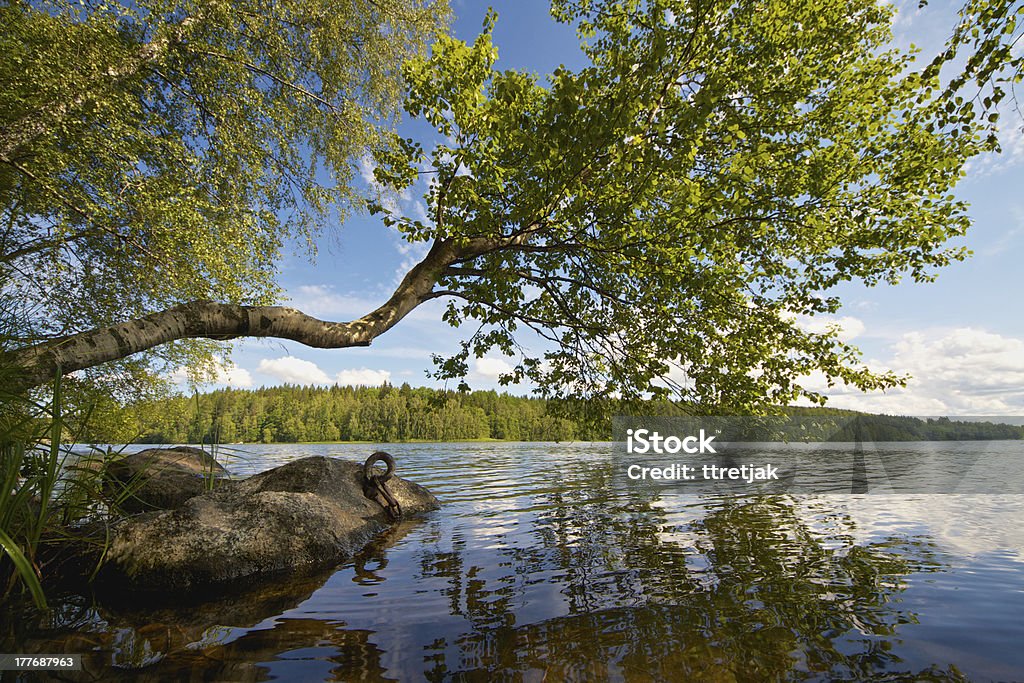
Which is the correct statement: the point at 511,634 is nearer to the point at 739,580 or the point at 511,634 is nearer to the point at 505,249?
the point at 739,580

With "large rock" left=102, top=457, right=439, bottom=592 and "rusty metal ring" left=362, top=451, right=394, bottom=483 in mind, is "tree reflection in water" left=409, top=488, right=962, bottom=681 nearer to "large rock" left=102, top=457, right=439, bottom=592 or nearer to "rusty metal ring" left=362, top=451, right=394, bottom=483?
"large rock" left=102, top=457, right=439, bottom=592

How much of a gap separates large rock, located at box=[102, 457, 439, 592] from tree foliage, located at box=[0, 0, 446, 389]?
559 centimetres

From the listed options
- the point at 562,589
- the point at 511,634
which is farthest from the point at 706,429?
the point at 511,634

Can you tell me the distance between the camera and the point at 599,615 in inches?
154

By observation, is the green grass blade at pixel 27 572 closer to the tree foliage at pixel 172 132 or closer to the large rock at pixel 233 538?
the large rock at pixel 233 538

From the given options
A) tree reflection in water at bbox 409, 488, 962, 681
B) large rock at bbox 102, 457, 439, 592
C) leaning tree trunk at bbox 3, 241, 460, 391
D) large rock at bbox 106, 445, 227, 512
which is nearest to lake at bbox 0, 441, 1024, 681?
tree reflection in water at bbox 409, 488, 962, 681

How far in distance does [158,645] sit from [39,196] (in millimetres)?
11326

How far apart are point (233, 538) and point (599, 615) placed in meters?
4.23

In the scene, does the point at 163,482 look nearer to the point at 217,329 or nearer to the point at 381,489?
the point at 217,329

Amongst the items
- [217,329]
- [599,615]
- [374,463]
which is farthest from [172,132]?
[599,615]

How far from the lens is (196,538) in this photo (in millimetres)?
4973

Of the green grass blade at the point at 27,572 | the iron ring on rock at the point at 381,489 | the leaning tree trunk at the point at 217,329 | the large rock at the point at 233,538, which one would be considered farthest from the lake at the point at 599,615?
the leaning tree trunk at the point at 217,329

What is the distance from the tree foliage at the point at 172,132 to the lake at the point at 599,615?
7530 mm

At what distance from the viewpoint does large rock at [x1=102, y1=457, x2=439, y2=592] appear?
15.2 ft
